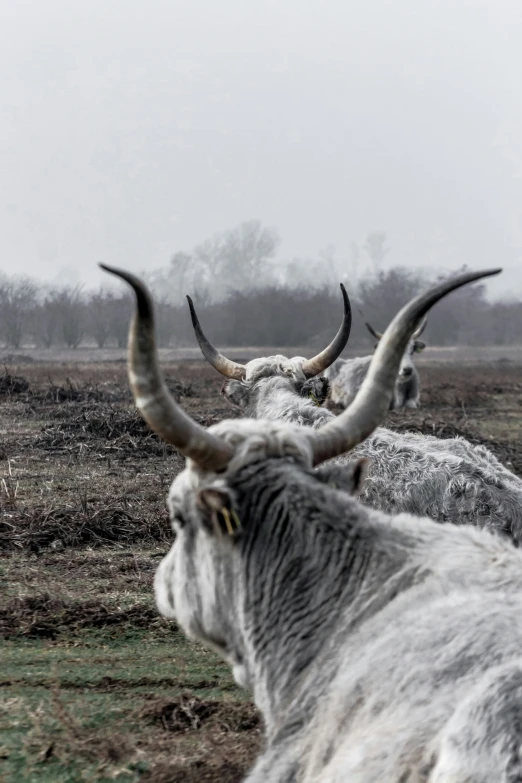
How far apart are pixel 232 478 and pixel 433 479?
394 cm

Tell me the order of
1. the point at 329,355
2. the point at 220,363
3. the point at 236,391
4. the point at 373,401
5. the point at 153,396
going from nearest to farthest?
the point at 153,396
the point at 373,401
the point at 236,391
the point at 329,355
the point at 220,363

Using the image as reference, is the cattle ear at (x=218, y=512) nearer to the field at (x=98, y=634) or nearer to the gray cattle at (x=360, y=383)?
the field at (x=98, y=634)

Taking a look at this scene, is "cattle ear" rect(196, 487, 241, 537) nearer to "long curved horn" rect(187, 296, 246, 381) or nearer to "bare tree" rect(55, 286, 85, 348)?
"long curved horn" rect(187, 296, 246, 381)

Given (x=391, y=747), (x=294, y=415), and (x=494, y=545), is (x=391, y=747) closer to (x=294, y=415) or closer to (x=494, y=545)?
(x=494, y=545)

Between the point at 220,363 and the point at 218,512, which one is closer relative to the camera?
the point at 218,512

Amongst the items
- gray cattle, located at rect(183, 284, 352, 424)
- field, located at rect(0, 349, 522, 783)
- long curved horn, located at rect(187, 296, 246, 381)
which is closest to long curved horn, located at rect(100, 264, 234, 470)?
field, located at rect(0, 349, 522, 783)

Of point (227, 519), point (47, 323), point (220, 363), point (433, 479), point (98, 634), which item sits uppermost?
point (47, 323)

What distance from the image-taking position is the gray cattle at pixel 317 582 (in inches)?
123

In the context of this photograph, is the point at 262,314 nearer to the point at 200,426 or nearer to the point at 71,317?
the point at 71,317

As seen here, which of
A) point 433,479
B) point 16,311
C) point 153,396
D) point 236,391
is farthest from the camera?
point 16,311

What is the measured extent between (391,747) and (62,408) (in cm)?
1574

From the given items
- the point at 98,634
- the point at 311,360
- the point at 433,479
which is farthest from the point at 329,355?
the point at 98,634

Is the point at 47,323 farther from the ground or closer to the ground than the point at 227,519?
farther from the ground

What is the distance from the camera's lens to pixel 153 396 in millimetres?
3346
